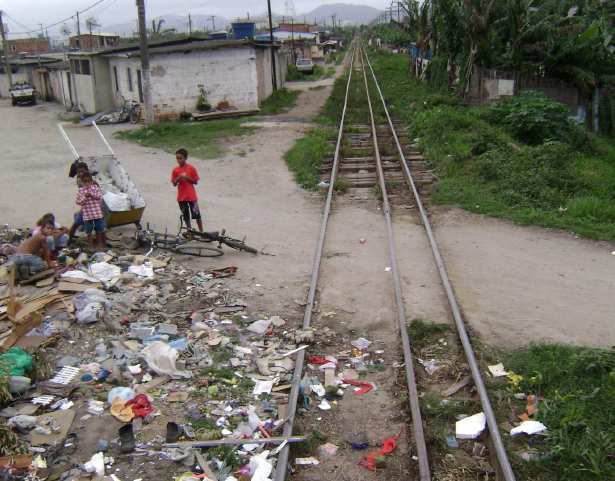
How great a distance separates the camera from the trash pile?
4.86m

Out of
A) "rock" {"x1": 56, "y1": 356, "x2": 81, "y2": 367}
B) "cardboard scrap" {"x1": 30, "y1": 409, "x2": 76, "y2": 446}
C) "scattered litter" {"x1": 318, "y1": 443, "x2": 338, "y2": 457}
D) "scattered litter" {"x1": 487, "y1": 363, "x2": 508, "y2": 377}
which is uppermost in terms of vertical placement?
"rock" {"x1": 56, "y1": 356, "x2": 81, "y2": 367}

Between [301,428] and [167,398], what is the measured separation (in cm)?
135

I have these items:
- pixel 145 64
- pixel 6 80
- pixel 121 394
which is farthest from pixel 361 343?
pixel 6 80

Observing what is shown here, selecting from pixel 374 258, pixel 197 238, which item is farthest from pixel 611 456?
pixel 197 238

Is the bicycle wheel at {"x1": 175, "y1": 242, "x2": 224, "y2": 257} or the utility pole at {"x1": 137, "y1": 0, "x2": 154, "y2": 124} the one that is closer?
the bicycle wheel at {"x1": 175, "y1": 242, "x2": 224, "y2": 257}

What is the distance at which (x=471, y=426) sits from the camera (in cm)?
521

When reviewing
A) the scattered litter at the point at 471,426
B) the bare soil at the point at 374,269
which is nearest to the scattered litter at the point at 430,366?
the bare soil at the point at 374,269

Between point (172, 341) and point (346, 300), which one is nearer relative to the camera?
point (172, 341)

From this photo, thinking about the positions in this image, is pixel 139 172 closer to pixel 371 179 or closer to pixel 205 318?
pixel 371 179

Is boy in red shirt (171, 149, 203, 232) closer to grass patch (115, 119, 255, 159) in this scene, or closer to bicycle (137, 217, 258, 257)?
bicycle (137, 217, 258, 257)

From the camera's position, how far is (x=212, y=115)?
25344 millimetres

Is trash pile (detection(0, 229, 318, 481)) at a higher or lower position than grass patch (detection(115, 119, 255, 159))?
lower

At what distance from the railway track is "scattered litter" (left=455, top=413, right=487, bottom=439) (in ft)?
0.32

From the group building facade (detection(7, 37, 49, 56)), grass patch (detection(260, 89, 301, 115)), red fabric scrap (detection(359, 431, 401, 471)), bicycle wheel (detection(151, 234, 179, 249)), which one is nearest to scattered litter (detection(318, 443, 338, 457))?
red fabric scrap (detection(359, 431, 401, 471))
